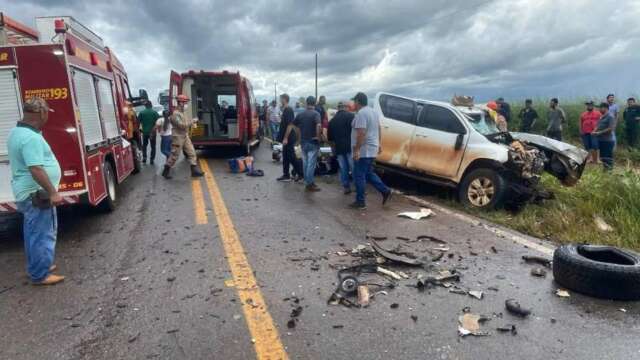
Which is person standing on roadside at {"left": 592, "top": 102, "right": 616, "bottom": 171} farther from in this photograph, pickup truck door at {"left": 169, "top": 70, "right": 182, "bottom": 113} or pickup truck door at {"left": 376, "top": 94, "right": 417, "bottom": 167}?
pickup truck door at {"left": 169, "top": 70, "right": 182, "bottom": 113}

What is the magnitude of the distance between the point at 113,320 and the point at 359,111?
16.9 ft

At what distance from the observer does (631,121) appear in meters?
14.1

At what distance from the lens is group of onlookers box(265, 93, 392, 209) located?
7535mm

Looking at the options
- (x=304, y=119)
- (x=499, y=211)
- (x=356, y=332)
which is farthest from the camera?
(x=304, y=119)

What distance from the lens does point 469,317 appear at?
3646 millimetres

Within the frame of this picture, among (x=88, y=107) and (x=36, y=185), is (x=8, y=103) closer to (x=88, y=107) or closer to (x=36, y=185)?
(x=88, y=107)

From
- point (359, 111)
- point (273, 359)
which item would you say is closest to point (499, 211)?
point (359, 111)

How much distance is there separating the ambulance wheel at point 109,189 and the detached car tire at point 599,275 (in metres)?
6.16

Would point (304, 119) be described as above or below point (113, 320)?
above

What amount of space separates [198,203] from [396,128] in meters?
4.03

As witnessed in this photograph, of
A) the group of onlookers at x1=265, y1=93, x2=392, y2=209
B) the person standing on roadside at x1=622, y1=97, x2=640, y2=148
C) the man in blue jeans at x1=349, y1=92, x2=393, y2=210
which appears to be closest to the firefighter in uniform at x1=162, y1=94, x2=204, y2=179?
the group of onlookers at x1=265, y1=93, x2=392, y2=209

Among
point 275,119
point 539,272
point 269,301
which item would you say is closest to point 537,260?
point 539,272

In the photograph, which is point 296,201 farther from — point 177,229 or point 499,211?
point 499,211

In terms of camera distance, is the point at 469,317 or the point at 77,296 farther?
the point at 77,296
